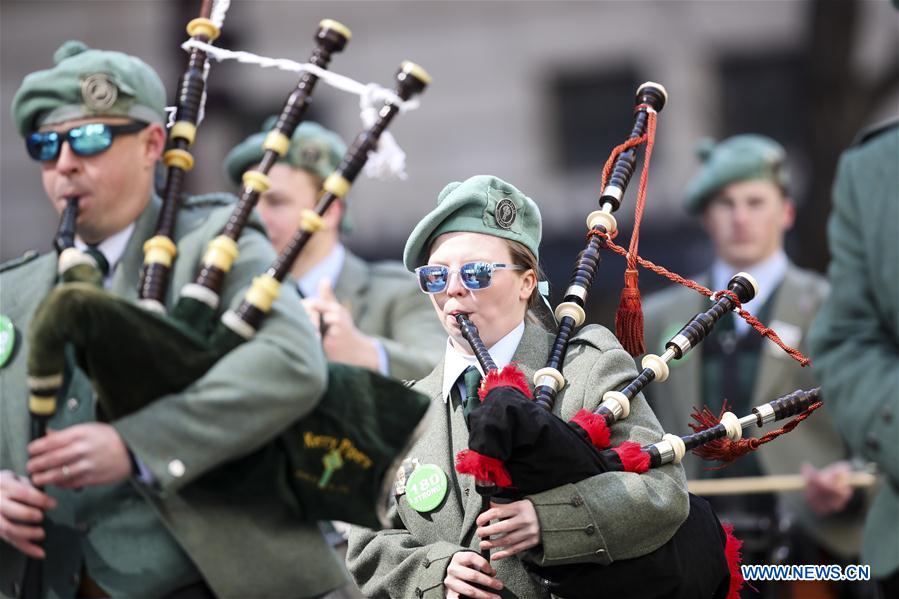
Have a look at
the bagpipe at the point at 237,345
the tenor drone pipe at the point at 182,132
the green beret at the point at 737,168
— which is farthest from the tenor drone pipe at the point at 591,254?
the green beret at the point at 737,168

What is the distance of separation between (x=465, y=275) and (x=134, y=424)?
1034mm

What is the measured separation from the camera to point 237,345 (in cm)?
361

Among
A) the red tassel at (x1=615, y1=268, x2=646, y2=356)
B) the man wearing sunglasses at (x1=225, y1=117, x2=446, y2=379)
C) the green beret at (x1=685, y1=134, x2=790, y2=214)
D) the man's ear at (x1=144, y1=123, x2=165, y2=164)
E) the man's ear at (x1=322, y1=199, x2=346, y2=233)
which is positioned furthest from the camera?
the green beret at (x1=685, y1=134, x2=790, y2=214)

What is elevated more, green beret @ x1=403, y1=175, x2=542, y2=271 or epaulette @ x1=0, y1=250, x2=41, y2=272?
green beret @ x1=403, y1=175, x2=542, y2=271

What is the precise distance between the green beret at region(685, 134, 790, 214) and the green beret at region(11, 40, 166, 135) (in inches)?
179

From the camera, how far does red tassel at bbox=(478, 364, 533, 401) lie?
3.80 m

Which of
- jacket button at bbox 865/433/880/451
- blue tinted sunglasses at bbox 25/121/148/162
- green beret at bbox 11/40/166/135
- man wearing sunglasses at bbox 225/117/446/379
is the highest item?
green beret at bbox 11/40/166/135

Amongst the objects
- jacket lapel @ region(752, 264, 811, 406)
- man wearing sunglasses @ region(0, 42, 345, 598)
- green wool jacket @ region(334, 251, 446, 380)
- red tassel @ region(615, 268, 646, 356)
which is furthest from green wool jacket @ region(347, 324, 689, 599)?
jacket lapel @ region(752, 264, 811, 406)

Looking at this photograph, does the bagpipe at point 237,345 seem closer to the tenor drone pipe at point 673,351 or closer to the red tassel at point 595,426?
the red tassel at point 595,426

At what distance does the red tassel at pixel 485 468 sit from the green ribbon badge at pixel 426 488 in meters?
0.40

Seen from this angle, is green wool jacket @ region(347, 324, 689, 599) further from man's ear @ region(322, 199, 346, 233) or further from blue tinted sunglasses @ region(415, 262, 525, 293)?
man's ear @ region(322, 199, 346, 233)

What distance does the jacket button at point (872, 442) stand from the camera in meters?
3.88

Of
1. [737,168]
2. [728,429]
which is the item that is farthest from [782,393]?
[728,429]

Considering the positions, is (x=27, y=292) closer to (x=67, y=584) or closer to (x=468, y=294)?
(x=67, y=584)
